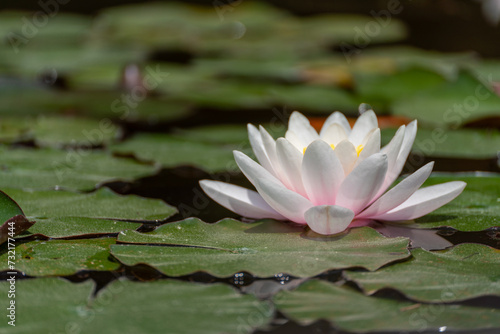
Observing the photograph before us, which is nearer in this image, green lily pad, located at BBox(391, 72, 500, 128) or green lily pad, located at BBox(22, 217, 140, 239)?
green lily pad, located at BBox(22, 217, 140, 239)

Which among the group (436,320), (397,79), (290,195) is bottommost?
(436,320)

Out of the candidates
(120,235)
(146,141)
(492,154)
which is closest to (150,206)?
(120,235)

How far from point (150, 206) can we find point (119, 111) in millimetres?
1345

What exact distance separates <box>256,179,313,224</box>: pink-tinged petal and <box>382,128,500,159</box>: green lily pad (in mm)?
924

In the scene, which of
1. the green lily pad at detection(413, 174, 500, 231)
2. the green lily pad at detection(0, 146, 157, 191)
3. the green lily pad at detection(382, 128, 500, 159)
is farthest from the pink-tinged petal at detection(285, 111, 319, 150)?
the green lily pad at detection(382, 128, 500, 159)

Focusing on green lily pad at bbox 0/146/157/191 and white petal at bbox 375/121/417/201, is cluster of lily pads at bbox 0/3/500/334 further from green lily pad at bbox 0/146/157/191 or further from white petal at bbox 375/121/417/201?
white petal at bbox 375/121/417/201

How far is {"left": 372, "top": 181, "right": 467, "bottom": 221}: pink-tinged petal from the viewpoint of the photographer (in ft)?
4.19

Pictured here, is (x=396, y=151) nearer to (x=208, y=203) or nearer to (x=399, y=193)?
(x=399, y=193)

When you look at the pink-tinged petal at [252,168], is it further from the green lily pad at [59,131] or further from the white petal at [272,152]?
the green lily pad at [59,131]

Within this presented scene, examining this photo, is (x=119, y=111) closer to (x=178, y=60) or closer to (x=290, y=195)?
(x=178, y=60)

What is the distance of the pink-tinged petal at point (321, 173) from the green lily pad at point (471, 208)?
264 millimetres

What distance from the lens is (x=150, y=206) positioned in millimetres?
1499

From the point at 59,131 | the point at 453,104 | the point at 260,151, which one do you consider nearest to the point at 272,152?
the point at 260,151

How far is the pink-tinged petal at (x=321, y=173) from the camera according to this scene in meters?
1.18
